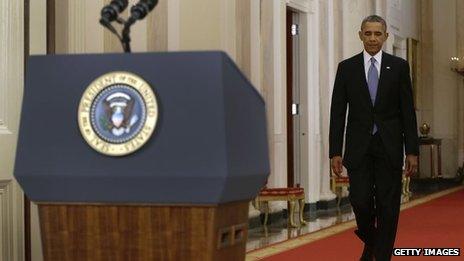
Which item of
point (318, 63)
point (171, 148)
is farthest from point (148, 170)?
point (318, 63)

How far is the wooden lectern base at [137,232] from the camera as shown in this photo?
2.30 metres

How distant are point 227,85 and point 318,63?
1033 cm

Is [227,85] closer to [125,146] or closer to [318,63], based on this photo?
[125,146]

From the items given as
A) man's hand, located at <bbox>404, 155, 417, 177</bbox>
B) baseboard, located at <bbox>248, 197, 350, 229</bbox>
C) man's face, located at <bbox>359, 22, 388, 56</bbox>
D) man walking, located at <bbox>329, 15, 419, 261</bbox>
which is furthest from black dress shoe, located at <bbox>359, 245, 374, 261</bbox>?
baseboard, located at <bbox>248, 197, 350, 229</bbox>

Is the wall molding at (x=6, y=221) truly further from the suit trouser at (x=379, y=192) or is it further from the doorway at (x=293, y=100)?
the doorway at (x=293, y=100)

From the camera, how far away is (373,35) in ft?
16.4

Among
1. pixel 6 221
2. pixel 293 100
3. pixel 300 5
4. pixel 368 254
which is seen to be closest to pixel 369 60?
pixel 368 254

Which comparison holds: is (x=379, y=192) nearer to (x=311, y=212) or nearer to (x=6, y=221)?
(x=6, y=221)

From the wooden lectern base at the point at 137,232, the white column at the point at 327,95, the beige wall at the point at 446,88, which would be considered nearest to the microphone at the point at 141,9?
the wooden lectern base at the point at 137,232

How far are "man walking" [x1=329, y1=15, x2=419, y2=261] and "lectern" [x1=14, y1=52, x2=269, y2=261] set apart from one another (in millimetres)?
2644

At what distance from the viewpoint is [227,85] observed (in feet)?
7.50

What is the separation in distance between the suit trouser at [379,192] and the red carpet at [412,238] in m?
1.24

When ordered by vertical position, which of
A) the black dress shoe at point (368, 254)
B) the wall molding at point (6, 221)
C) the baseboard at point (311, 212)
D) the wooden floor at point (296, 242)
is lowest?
the baseboard at point (311, 212)

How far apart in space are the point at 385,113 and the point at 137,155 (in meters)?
2.93
